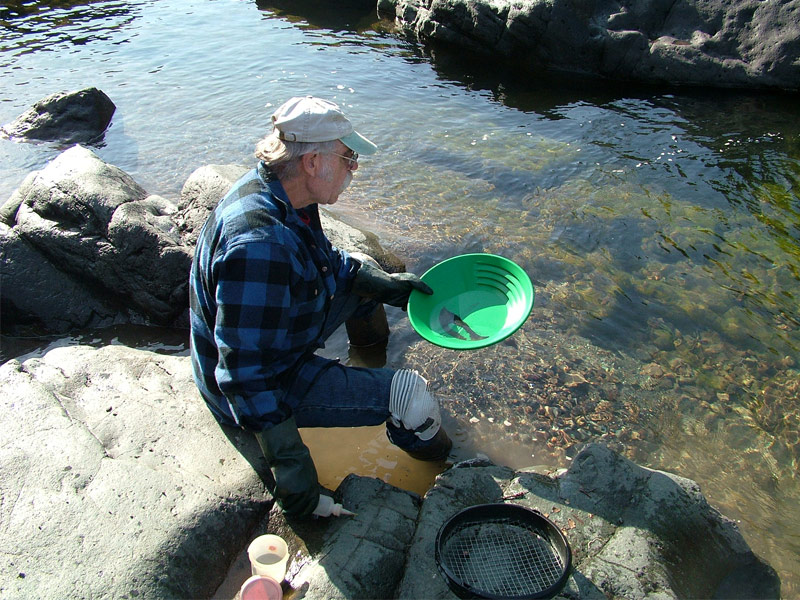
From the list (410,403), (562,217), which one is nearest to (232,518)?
(410,403)

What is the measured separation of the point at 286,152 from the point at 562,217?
4499 millimetres

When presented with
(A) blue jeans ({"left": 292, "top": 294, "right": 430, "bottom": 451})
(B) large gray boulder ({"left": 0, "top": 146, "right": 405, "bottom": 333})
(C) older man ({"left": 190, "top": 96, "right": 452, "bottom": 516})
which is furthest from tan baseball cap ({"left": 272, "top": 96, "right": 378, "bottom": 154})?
(B) large gray boulder ({"left": 0, "top": 146, "right": 405, "bottom": 333})

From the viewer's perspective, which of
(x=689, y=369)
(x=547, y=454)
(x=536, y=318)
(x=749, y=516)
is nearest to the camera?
(x=749, y=516)

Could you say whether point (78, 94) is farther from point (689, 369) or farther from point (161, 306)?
point (689, 369)

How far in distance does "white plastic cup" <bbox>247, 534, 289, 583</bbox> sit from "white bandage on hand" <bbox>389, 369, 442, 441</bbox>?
91 centimetres

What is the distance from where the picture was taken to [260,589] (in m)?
2.62

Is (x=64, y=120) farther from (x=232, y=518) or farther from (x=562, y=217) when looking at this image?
(x=232, y=518)

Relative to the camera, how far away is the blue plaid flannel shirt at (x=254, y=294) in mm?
2684

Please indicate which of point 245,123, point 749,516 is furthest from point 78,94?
point 749,516

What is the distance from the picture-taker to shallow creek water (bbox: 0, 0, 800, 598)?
412 cm

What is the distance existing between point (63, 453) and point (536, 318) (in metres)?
3.65

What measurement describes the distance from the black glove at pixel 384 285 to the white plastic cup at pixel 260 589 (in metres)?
1.93

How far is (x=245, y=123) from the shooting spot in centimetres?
978

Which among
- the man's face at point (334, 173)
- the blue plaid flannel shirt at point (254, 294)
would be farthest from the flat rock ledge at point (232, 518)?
the man's face at point (334, 173)
